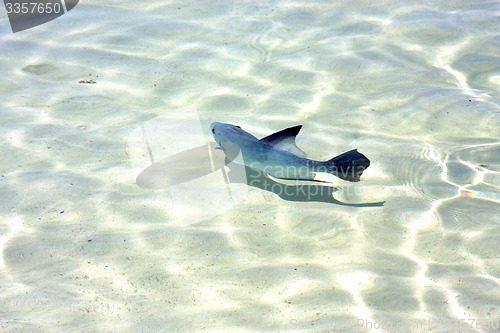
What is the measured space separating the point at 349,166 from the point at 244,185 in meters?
0.98

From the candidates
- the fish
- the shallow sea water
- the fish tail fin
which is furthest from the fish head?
the fish tail fin

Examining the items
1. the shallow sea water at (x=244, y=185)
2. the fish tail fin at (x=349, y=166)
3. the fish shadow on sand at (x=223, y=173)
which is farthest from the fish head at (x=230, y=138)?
the fish tail fin at (x=349, y=166)

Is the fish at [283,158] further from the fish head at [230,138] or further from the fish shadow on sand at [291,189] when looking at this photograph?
the fish shadow on sand at [291,189]

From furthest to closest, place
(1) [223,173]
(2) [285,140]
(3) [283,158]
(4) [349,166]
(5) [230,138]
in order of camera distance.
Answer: (1) [223,173]
(5) [230,138]
(2) [285,140]
(3) [283,158]
(4) [349,166]

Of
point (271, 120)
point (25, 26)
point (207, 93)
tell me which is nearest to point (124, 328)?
point (271, 120)

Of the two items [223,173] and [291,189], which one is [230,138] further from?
[291,189]

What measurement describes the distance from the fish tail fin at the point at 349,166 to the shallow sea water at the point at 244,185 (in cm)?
37

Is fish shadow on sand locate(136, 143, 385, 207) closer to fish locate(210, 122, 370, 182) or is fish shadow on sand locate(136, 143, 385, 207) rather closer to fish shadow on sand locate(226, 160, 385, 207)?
fish shadow on sand locate(226, 160, 385, 207)

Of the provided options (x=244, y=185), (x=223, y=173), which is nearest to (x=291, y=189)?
(x=244, y=185)

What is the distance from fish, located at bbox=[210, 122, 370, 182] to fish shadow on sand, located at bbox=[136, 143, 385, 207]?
212mm

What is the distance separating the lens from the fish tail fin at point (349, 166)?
3.28 metres

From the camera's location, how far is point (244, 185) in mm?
3824

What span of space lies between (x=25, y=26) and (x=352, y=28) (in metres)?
4.95

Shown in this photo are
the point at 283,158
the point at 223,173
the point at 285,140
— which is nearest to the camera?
the point at 283,158
